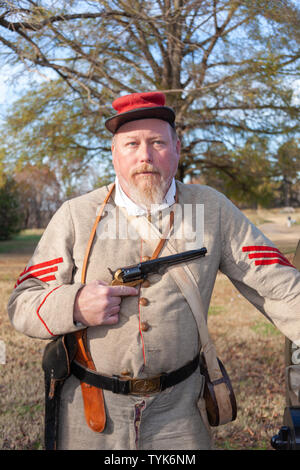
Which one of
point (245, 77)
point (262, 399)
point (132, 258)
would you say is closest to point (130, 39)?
point (245, 77)

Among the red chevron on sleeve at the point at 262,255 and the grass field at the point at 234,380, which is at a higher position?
the red chevron on sleeve at the point at 262,255

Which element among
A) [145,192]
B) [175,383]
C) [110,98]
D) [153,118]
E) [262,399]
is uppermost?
[110,98]

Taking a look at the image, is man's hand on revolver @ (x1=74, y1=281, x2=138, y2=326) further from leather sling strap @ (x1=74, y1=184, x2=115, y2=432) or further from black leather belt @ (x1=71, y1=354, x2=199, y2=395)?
black leather belt @ (x1=71, y1=354, x2=199, y2=395)

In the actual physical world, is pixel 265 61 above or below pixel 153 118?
above

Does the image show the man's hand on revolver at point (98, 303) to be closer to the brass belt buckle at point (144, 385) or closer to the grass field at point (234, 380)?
the brass belt buckle at point (144, 385)

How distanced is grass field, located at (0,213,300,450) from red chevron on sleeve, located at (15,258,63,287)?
1.84m

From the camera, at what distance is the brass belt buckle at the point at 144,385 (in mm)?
1913

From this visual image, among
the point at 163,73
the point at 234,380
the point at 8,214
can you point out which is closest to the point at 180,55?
the point at 163,73

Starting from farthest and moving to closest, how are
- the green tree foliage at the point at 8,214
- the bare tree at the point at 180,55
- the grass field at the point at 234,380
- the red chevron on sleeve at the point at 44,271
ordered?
the green tree foliage at the point at 8,214
the bare tree at the point at 180,55
the grass field at the point at 234,380
the red chevron on sleeve at the point at 44,271

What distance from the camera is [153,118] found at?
2055mm

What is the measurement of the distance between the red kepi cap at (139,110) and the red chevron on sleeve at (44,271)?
68cm

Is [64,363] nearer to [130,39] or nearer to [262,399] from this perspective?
[262,399]

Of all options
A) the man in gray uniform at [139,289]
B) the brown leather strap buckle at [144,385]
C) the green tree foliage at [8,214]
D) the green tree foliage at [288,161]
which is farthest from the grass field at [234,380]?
the green tree foliage at [8,214]

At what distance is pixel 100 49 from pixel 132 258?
7.04 meters
